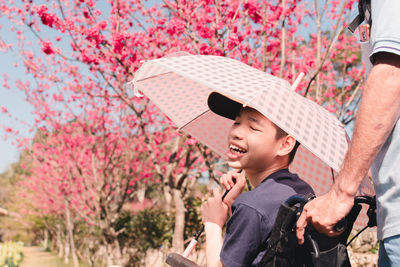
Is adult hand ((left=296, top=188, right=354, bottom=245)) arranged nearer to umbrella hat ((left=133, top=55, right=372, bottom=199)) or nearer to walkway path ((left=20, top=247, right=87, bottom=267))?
umbrella hat ((left=133, top=55, right=372, bottom=199))

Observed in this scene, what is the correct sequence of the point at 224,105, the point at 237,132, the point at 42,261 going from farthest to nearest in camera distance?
the point at 42,261, the point at 224,105, the point at 237,132

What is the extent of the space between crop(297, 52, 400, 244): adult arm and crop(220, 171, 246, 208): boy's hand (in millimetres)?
814

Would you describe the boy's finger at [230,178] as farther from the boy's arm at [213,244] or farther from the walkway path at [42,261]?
the walkway path at [42,261]

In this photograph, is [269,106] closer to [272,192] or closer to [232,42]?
[272,192]

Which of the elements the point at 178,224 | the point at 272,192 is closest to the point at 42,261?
the point at 178,224

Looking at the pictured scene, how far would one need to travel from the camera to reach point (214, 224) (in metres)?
1.80

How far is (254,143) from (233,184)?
0.41 m

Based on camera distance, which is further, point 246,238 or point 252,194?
point 252,194

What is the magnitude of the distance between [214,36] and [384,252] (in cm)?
375

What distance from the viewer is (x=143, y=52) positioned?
20.6 feet

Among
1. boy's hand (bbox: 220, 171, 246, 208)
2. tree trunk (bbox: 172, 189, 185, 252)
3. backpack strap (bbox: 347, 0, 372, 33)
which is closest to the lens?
backpack strap (bbox: 347, 0, 372, 33)

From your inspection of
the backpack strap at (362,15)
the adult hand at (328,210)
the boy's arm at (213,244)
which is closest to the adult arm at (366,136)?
the adult hand at (328,210)

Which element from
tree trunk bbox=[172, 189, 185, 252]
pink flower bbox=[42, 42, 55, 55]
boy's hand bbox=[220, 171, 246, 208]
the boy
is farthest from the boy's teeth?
pink flower bbox=[42, 42, 55, 55]

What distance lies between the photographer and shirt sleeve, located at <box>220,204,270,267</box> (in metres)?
1.48
